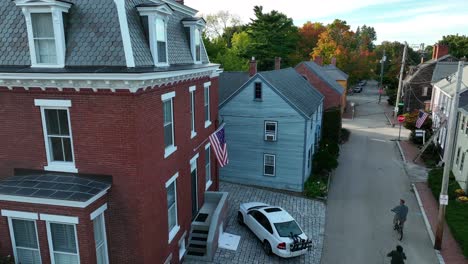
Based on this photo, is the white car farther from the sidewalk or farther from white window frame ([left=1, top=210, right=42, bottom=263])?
white window frame ([left=1, top=210, right=42, bottom=263])

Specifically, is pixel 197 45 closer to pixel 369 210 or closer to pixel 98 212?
pixel 98 212

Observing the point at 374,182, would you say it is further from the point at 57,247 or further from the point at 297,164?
the point at 57,247

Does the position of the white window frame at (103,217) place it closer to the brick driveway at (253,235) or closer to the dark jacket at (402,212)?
the brick driveway at (253,235)

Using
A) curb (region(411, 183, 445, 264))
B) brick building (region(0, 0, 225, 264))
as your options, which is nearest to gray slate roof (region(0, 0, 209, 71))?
brick building (region(0, 0, 225, 264))

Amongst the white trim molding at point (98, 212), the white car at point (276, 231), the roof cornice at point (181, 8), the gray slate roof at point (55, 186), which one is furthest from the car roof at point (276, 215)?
the roof cornice at point (181, 8)

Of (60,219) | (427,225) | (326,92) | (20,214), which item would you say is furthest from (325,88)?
(20,214)

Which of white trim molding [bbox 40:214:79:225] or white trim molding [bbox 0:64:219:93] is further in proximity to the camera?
→ white trim molding [bbox 40:214:79:225]
